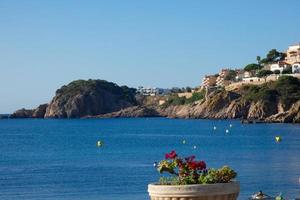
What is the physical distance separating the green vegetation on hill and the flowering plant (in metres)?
166

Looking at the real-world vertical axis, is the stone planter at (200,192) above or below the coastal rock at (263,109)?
below

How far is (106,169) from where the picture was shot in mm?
65812

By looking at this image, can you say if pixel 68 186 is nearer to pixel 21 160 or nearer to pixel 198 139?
pixel 21 160

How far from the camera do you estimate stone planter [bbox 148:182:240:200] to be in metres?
12.7

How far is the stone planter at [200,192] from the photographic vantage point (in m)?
12.7

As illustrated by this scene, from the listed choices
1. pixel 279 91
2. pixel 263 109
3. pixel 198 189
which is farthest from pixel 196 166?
pixel 263 109

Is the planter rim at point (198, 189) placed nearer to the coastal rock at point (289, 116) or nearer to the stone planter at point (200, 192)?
the stone planter at point (200, 192)

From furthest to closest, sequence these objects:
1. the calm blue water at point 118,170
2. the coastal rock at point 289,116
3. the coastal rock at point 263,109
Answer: the coastal rock at point 263,109
the coastal rock at point 289,116
the calm blue water at point 118,170

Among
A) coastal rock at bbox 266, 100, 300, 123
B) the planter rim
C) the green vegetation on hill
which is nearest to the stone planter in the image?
the planter rim

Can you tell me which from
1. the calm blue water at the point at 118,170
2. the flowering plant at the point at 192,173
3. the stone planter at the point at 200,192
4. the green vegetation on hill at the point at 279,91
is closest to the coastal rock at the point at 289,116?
the green vegetation on hill at the point at 279,91

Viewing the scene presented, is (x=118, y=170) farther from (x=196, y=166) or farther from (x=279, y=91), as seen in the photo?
(x=279, y=91)

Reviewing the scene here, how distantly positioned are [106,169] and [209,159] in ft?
45.9

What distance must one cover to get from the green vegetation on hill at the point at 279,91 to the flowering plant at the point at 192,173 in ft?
545

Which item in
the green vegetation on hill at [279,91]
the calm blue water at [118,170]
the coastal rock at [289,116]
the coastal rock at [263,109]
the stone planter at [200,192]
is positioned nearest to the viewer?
the stone planter at [200,192]
